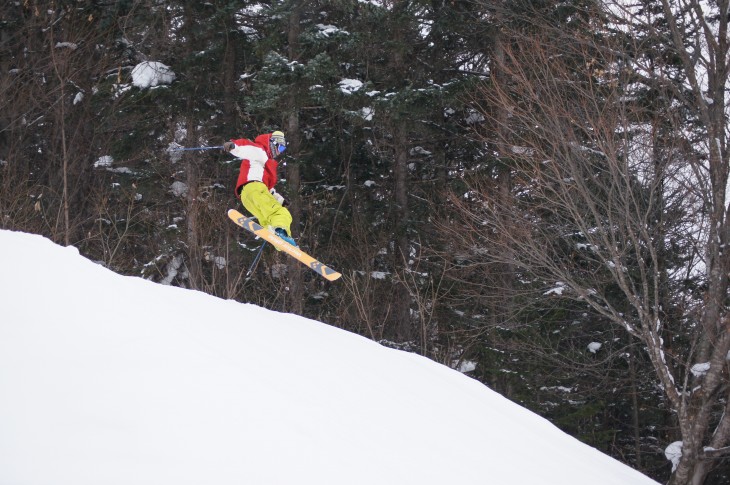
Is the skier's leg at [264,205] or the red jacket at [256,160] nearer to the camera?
the red jacket at [256,160]

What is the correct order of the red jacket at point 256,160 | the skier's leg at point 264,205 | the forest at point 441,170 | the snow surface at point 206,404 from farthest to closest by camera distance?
the forest at point 441,170 < the skier's leg at point 264,205 < the red jacket at point 256,160 < the snow surface at point 206,404

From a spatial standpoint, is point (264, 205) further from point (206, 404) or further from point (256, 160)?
point (206, 404)

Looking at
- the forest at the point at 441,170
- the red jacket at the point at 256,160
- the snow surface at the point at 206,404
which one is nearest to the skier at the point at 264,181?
the red jacket at the point at 256,160

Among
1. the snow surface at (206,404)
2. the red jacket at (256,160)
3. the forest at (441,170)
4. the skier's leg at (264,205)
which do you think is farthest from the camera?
the forest at (441,170)

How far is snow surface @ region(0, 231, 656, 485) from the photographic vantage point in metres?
Result: 2.91

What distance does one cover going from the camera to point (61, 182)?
54.2 feet

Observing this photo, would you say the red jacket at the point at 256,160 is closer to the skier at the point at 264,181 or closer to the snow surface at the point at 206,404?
the skier at the point at 264,181

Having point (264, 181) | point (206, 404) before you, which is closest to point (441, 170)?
point (264, 181)

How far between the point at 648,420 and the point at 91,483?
564 inches

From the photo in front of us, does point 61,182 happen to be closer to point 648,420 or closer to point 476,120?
point 476,120

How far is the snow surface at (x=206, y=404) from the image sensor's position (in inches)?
115

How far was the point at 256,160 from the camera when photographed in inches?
337

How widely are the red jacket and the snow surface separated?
10.2 feet

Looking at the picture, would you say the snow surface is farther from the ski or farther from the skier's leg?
the skier's leg
